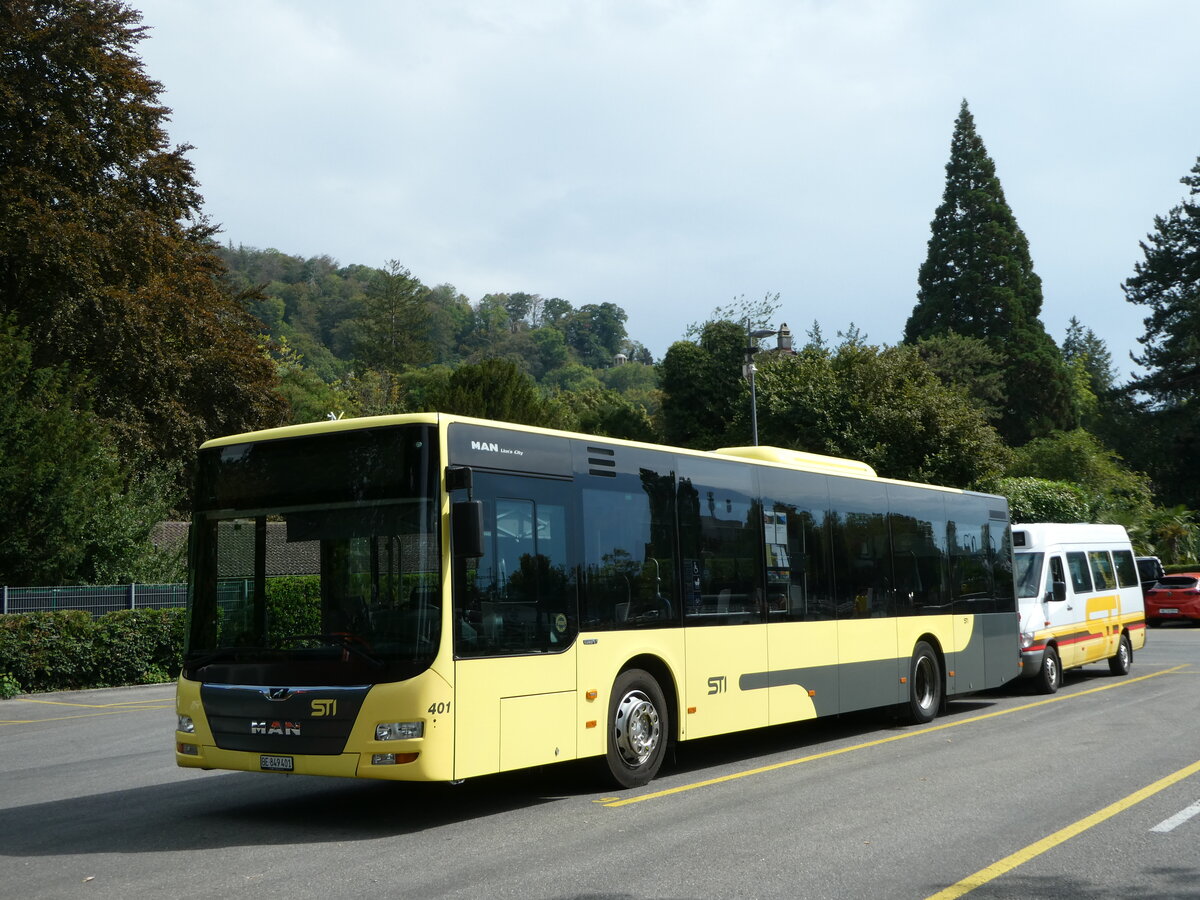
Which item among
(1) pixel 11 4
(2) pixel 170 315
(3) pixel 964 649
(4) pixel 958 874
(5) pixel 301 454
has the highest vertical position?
(1) pixel 11 4

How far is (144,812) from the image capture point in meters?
9.44

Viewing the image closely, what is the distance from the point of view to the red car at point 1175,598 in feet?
118

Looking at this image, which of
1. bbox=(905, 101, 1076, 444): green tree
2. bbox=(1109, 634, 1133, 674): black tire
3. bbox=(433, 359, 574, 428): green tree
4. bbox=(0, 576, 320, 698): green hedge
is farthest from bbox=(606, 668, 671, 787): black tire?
bbox=(905, 101, 1076, 444): green tree

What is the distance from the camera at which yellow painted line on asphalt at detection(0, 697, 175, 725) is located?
714 inches

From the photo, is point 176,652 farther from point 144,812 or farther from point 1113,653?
point 1113,653

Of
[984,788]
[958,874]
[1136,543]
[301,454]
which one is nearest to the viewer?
[958,874]

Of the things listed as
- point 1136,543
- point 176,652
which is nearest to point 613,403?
point 1136,543

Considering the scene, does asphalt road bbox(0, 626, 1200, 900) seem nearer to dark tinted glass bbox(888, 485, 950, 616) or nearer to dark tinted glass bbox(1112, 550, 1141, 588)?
dark tinted glass bbox(888, 485, 950, 616)

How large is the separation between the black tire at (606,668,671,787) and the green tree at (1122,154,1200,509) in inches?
2498

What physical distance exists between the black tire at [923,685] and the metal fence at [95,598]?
12.7m

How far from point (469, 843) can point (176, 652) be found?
17888mm

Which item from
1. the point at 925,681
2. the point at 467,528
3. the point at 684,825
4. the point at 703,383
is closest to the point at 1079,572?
the point at 925,681

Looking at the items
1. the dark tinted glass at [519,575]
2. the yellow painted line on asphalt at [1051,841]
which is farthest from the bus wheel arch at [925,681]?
the dark tinted glass at [519,575]

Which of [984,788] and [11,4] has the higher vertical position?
[11,4]
